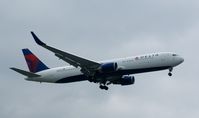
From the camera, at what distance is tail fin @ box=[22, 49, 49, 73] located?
100 metres

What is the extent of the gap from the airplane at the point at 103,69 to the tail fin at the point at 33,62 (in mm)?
846

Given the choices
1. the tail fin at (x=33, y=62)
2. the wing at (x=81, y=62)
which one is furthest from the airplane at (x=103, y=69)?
the tail fin at (x=33, y=62)

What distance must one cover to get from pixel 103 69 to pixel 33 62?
15.9 metres

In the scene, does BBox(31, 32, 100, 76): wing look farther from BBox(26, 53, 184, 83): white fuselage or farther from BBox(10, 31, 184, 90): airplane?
BBox(26, 53, 184, 83): white fuselage

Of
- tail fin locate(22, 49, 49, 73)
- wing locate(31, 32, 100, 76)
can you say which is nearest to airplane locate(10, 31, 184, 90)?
wing locate(31, 32, 100, 76)

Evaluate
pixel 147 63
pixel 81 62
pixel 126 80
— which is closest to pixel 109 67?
pixel 81 62

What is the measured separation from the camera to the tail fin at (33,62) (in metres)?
100

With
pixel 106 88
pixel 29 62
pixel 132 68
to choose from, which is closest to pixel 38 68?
pixel 29 62

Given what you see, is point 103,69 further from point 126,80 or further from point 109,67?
point 126,80

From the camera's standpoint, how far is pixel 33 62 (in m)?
102

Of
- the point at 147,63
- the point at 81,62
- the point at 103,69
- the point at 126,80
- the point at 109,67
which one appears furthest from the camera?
the point at 126,80

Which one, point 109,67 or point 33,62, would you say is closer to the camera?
point 109,67

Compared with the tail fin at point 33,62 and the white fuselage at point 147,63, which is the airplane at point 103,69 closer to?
the white fuselage at point 147,63

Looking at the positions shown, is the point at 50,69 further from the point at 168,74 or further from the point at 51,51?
the point at 168,74
